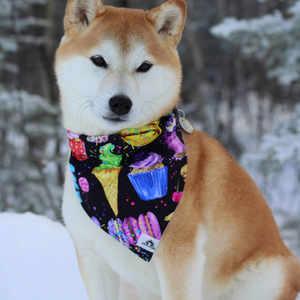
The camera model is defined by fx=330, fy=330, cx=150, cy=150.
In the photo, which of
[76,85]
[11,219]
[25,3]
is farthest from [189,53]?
[76,85]

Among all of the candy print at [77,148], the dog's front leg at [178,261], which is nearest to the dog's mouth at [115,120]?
the candy print at [77,148]

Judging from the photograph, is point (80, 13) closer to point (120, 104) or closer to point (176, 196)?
point (120, 104)

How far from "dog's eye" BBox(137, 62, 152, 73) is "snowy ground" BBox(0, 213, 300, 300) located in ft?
5.23

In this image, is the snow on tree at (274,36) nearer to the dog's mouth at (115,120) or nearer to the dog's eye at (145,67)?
the dog's eye at (145,67)

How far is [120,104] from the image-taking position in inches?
63.4

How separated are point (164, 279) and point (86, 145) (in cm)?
80

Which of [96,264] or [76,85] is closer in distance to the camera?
[76,85]

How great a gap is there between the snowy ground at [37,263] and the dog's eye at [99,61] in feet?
5.19

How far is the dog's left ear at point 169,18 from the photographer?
1.78 meters

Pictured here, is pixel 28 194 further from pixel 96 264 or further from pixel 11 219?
pixel 96 264

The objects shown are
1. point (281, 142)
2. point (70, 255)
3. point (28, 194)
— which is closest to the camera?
point (70, 255)

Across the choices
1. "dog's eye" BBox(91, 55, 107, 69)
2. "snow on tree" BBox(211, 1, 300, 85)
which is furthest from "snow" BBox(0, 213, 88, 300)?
"snow on tree" BBox(211, 1, 300, 85)

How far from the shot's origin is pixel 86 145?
1.79 meters

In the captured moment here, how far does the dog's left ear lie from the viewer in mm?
1781
